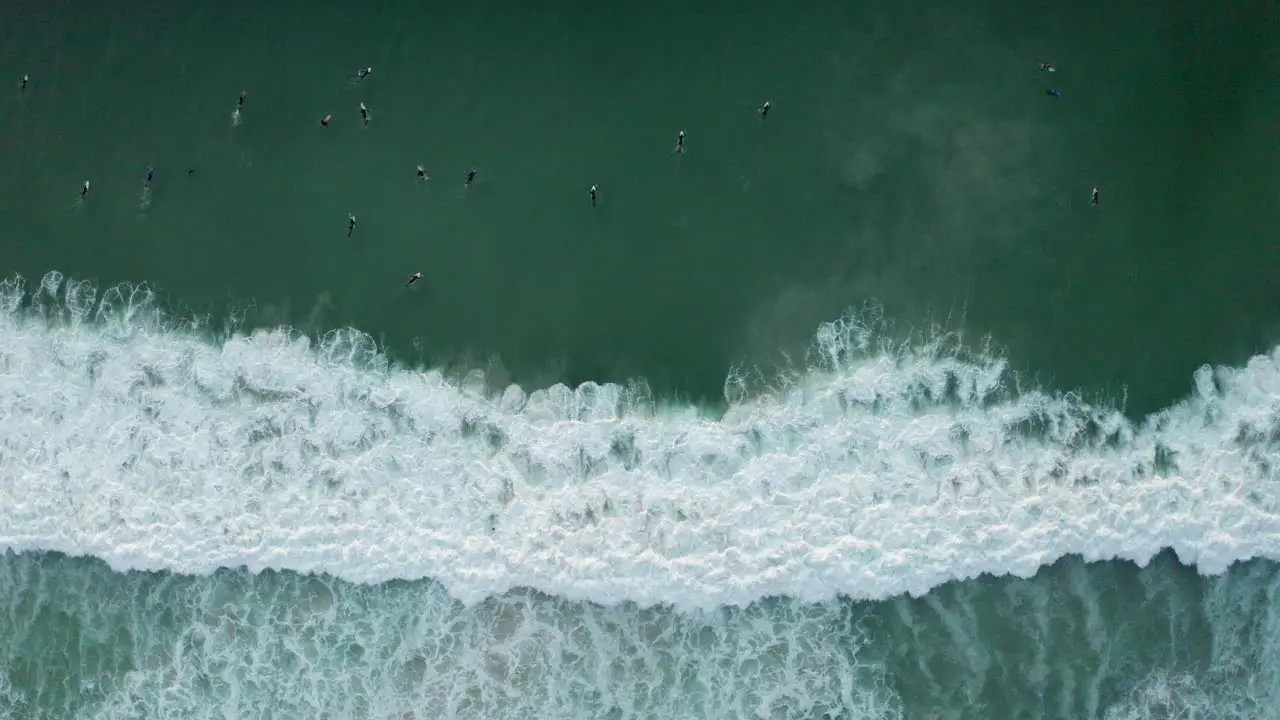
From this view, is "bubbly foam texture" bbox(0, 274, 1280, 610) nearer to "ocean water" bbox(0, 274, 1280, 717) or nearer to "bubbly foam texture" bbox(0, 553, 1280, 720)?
"ocean water" bbox(0, 274, 1280, 717)

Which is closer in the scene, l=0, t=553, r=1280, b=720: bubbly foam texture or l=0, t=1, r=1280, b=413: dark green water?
l=0, t=553, r=1280, b=720: bubbly foam texture

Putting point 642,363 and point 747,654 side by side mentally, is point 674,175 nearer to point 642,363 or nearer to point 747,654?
point 642,363

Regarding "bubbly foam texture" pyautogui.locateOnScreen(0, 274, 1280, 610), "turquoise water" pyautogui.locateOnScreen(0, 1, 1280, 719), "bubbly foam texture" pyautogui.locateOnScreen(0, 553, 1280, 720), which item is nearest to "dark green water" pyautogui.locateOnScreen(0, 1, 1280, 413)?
"turquoise water" pyautogui.locateOnScreen(0, 1, 1280, 719)

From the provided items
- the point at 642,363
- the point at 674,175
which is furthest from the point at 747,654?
the point at 674,175

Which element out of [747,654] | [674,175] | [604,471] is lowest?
[747,654]

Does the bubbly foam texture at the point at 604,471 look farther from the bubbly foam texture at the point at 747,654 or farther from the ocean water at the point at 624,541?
the bubbly foam texture at the point at 747,654
